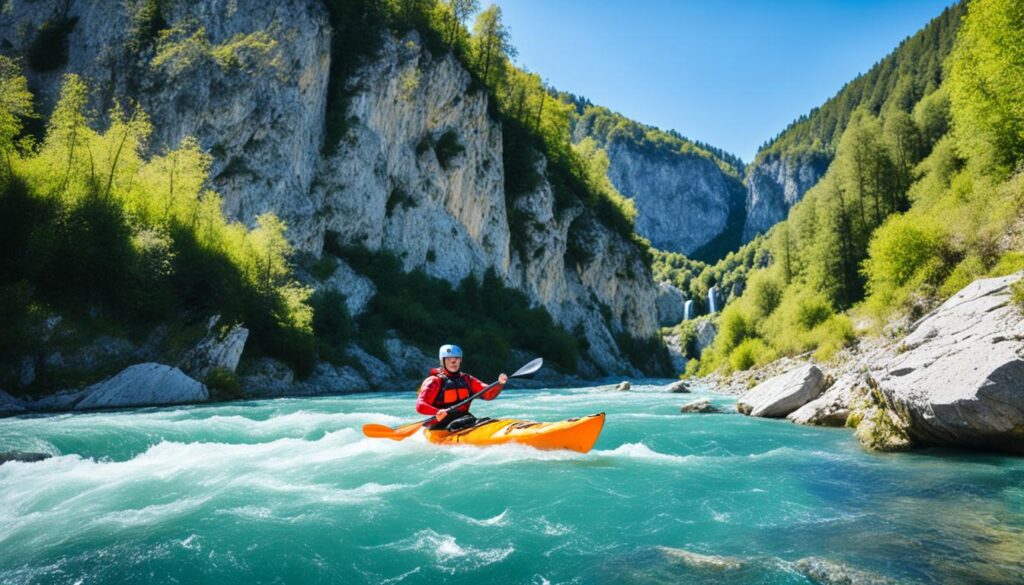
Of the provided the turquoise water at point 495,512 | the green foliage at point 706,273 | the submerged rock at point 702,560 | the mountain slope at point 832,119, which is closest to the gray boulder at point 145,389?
the turquoise water at point 495,512

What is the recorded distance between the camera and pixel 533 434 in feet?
28.9

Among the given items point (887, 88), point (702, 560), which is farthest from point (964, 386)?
→ point (887, 88)

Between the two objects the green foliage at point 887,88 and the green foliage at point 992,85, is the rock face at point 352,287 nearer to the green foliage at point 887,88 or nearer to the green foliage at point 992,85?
the green foliage at point 992,85

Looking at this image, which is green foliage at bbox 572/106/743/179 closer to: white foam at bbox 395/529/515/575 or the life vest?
the life vest

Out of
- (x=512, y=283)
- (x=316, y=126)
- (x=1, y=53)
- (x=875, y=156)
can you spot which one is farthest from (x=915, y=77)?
(x=1, y=53)

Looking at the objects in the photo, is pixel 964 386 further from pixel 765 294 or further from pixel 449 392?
pixel 765 294

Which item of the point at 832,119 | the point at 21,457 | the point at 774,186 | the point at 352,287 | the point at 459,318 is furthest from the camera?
the point at 774,186

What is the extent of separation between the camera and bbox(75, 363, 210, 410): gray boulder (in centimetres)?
1617

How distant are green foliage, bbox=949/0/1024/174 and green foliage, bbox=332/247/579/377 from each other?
86.5 ft

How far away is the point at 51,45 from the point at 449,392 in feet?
123

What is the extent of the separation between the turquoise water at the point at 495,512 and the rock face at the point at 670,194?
15595cm

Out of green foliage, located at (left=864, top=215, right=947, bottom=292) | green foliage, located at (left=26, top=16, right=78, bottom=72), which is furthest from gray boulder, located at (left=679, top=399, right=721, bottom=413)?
green foliage, located at (left=26, top=16, right=78, bottom=72)

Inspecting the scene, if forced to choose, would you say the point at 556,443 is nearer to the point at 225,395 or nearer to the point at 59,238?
the point at 225,395

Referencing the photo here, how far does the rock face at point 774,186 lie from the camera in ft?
422
